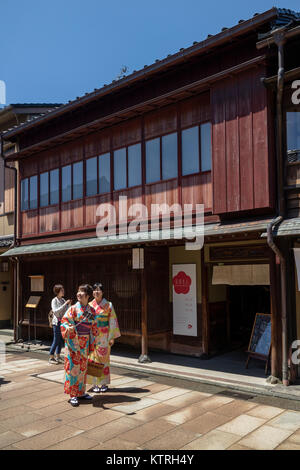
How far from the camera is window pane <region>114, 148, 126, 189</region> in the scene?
1246 cm

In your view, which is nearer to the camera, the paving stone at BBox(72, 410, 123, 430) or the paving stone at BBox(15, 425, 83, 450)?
the paving stone at BBox(15, 425, 83, 450)

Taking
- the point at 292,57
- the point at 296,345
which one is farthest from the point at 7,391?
the point at 292,57

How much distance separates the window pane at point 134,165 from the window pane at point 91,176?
5.17 ft

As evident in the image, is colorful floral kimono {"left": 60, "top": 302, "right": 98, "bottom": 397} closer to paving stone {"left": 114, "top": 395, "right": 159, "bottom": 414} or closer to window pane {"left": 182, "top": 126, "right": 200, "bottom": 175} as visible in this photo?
paving stone {"left": 114, "top": 395, "right": 159, "bottom": 414}

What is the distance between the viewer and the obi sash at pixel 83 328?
25.3 ft

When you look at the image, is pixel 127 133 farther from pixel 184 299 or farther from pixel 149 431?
pixel 149 431

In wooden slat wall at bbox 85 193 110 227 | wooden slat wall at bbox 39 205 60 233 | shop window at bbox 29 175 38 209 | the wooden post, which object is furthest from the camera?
shop window at bbox 29 175 38 209

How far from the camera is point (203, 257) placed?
37.4ft

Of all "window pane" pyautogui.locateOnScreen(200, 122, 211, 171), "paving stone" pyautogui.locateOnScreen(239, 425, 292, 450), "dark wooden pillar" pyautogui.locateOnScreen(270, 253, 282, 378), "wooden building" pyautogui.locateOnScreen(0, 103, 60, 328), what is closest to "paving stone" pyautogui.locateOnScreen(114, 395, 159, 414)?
"paving stone" pyautogui.locateOnScreen(239, 425, 292, 450)

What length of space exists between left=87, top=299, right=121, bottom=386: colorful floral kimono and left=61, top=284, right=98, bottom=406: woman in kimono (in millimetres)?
522

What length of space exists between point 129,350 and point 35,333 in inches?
175

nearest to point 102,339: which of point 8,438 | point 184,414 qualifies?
point 184,414
